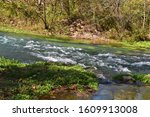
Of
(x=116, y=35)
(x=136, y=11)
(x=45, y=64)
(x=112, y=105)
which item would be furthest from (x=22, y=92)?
(x=136, y=11)

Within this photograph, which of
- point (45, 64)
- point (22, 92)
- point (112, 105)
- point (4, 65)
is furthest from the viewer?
point (45, 64)

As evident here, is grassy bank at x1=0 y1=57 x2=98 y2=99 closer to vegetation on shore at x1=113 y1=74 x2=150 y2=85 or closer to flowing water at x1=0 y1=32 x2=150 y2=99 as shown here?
flowing water at x1=0 y1=32 x2=150 y2=99

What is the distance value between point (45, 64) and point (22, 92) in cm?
859

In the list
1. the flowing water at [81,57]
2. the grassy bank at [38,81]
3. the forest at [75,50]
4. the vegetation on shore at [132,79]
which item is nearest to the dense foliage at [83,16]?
the forest at [75,50]

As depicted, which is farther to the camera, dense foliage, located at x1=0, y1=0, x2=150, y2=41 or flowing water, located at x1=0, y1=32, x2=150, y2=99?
dense foliage, located at x1=0, y1=0, x2=150, y2=41

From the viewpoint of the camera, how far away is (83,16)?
195 feet

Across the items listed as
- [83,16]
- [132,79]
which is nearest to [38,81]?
[132,79]

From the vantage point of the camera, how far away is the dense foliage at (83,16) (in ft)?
186

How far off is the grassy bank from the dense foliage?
103 feet

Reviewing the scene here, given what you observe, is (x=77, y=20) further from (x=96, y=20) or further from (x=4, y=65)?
(x=4, y=65)

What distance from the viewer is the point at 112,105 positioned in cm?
1368

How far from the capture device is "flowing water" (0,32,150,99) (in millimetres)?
23252

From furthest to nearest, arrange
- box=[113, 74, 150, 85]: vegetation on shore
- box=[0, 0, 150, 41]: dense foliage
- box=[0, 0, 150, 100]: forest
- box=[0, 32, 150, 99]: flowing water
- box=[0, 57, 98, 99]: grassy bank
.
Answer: box=[0, 0, 150, 41]: dense foliage, box=[113, 74, 150, 85]: vegetation on shore, box=[0, 32, 150, 99]: flowing water, box=[0, 0, 150, 100]: forest, box=[0, 57, 98, 99]: grassy bank

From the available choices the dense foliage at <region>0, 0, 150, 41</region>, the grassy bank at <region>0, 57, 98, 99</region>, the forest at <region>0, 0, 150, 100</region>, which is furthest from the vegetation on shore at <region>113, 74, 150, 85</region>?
the dense foliage at <region>0, 0, 150, 41</region>
